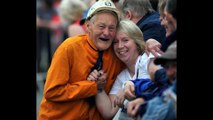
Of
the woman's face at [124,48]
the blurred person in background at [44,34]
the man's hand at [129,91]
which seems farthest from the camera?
the blurred person in background at [44,34]

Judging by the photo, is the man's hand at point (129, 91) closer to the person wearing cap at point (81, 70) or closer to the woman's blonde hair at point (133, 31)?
the person wearing cap at point (81, 70)

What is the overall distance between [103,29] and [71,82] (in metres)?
0.46

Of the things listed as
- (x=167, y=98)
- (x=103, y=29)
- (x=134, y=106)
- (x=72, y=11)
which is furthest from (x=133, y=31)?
(x=72, y=11)

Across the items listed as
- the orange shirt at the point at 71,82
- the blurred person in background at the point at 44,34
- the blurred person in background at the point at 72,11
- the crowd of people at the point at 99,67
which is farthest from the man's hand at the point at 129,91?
the blurred person in background at the point at 44,34

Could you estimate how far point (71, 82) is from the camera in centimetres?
524

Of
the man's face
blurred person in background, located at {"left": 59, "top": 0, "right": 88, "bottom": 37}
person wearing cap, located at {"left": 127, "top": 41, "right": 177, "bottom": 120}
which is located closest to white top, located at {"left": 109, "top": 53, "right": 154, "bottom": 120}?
the man's face

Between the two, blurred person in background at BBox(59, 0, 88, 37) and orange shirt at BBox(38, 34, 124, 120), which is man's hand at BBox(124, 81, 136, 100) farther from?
blurred person in background at BBox(59, 0, 88, 37)

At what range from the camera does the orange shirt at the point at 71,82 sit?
203 inches

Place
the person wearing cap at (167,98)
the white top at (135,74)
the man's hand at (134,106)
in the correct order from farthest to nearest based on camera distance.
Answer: the white top at (135,74)
the man's hand at (134,106)
the person wearing cap at (167,98)

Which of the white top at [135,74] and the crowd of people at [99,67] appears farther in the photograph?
the crowd of people at [99,67]

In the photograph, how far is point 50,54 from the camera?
14.0 metres

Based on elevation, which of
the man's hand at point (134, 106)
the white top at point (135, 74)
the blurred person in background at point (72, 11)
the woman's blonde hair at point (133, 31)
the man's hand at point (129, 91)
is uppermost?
the blurred person in background at point (72, 11)

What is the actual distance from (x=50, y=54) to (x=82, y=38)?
876 cm
